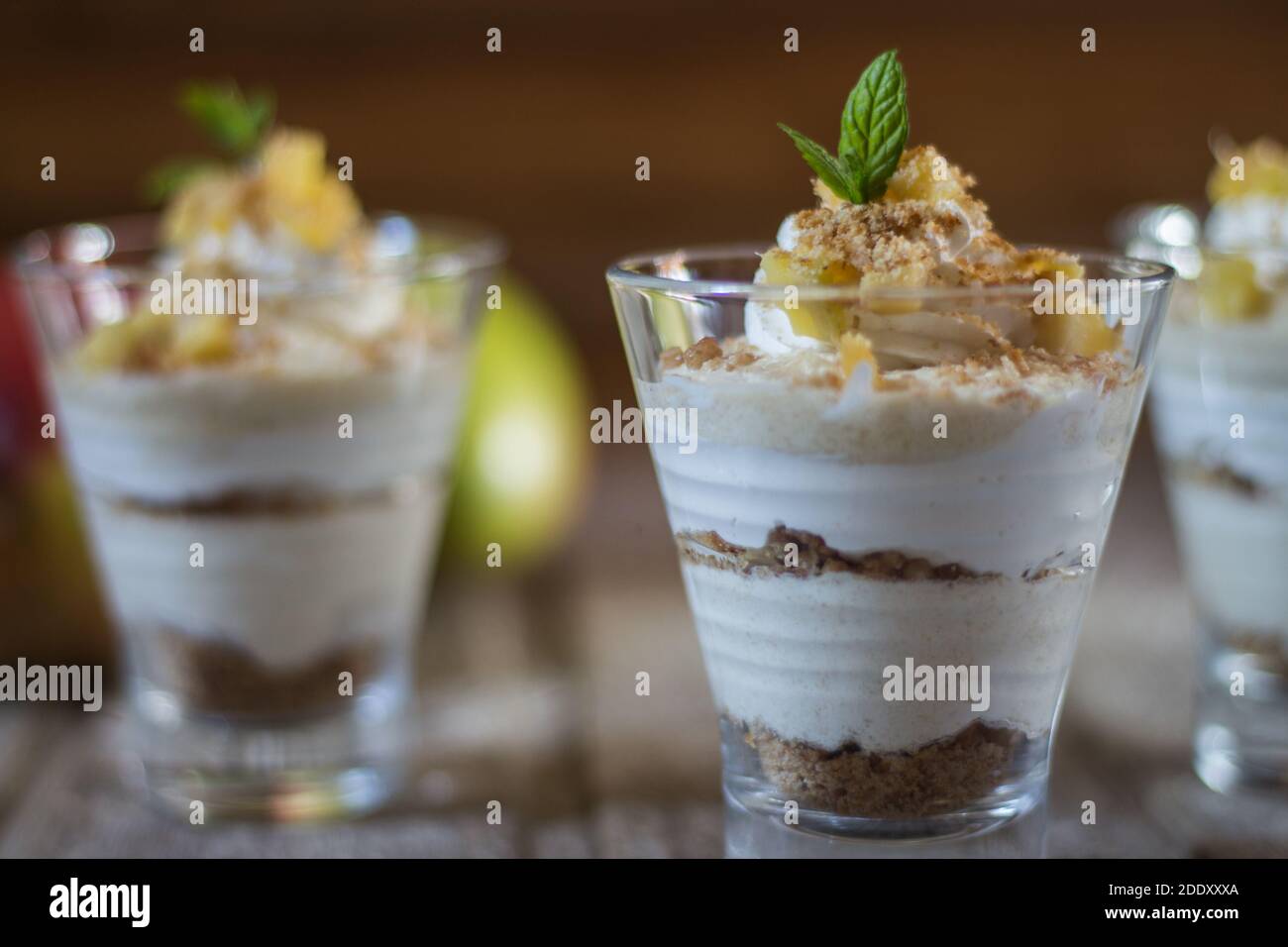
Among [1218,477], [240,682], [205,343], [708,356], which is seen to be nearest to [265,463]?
[205,343]

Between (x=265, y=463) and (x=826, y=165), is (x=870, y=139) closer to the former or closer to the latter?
(x=826, y=165)

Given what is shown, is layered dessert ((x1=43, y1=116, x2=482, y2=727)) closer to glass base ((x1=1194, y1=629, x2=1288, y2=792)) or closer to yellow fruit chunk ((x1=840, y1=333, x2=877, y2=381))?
yellow fruit chunk ((x1=840, y1=333, x2=877, y2=381))

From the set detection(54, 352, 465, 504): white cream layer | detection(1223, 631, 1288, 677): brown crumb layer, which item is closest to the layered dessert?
detection(54, 352, 465, 504): white cream layer

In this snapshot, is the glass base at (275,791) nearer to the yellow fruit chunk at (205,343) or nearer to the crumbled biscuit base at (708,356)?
the yellow fruit chunk at (205,343)
